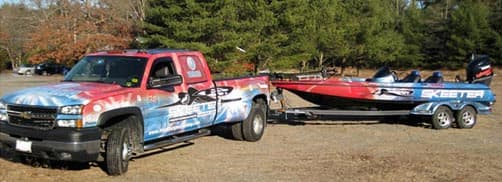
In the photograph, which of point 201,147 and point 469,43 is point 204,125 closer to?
point 201,147

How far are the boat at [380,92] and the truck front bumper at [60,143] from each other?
642 cm

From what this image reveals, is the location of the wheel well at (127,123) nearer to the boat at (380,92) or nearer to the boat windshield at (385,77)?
the boat at (380,92)

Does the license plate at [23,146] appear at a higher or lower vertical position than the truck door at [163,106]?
lower

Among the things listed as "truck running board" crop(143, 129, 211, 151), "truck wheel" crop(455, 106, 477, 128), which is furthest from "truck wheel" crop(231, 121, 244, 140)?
"truck wheel" crop(455, 106, 477, 128)

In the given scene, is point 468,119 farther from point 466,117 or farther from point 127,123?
point 127,123

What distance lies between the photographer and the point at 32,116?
7.45 meters

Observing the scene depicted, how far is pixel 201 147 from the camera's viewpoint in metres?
10.6

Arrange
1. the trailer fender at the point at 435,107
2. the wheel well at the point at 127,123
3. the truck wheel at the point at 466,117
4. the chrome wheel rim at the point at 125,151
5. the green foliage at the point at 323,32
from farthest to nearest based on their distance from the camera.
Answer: the green foliage at the point at 323,32, the truck wheel at the point at 466,117, the trailer fender at the point at 435,107, the chrome wheel rim at the point at 125,151, the wheel well at the point at 127,123

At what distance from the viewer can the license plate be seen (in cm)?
746

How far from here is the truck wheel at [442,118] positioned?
44.4ft

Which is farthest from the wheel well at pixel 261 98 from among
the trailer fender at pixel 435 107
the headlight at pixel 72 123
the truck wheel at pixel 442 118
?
the headlight at pixel 72 123

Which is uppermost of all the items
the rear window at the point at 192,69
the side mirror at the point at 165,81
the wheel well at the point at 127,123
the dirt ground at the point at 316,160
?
the rear window at the point at 192,69

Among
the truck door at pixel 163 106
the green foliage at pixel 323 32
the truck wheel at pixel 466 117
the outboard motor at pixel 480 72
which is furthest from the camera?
the green foliage at pixel 323 32

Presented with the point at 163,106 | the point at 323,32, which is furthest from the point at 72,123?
the point at 323,32
